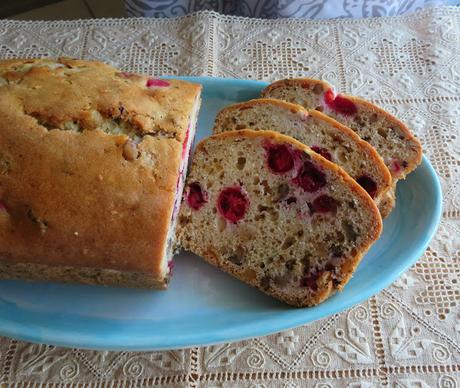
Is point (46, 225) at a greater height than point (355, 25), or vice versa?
point (355, 25)

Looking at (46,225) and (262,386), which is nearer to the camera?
(46,225)

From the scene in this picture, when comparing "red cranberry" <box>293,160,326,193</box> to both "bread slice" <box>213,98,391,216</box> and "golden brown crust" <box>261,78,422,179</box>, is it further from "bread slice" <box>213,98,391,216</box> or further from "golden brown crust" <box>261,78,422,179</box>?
"golden brown crust" <box>261,78,422,179</box>

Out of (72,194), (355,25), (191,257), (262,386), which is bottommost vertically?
(262,386)

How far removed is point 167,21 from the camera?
2400 millimetres

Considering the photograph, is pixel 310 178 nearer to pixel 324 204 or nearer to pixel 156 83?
pixel 324 204

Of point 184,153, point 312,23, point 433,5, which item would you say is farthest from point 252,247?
point 433,5

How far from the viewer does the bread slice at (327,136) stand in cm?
150

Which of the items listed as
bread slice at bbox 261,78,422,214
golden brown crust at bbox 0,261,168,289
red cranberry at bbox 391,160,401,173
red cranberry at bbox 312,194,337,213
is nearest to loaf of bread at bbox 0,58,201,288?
golden brown crust at bbox 0,261,168,289

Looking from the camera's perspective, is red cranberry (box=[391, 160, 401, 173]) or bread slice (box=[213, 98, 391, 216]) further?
red cranberry (box=[391, 160, 401, 173])

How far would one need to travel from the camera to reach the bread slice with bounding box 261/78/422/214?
1625mm

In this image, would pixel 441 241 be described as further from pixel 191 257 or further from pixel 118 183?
pixel 118 183

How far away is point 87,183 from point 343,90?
129cm

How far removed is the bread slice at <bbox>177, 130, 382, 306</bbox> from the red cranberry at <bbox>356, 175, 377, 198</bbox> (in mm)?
135

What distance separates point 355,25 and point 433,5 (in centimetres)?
53
